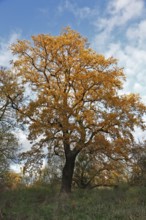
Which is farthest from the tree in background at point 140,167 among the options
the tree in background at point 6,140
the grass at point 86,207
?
the tree in background at point 6,140

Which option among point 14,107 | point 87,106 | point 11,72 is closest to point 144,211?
point 87,106

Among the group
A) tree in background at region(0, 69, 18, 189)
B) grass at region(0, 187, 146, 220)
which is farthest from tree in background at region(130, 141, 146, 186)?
tree in background at region(0, 69, 18, 189)

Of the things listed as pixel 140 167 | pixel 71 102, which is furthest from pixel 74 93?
pixel 140 167

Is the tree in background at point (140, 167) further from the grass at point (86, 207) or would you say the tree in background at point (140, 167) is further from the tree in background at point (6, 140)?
the tree in background at point (6, 140)

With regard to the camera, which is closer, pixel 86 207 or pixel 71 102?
pixel 86 207

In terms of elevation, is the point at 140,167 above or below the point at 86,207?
above

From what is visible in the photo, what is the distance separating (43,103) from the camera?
30.3m

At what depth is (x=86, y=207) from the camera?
65.4 ft

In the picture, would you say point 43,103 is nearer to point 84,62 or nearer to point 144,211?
point 84,62

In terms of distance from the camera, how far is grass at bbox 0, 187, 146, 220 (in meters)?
17.2

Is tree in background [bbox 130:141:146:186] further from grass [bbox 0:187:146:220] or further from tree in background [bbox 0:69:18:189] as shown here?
tree in background [bbox 0:69:18:189]

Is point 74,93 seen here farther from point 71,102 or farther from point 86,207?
point 86,207

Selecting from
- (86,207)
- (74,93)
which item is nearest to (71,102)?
(74,93)

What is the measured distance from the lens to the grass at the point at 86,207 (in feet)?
56.4
